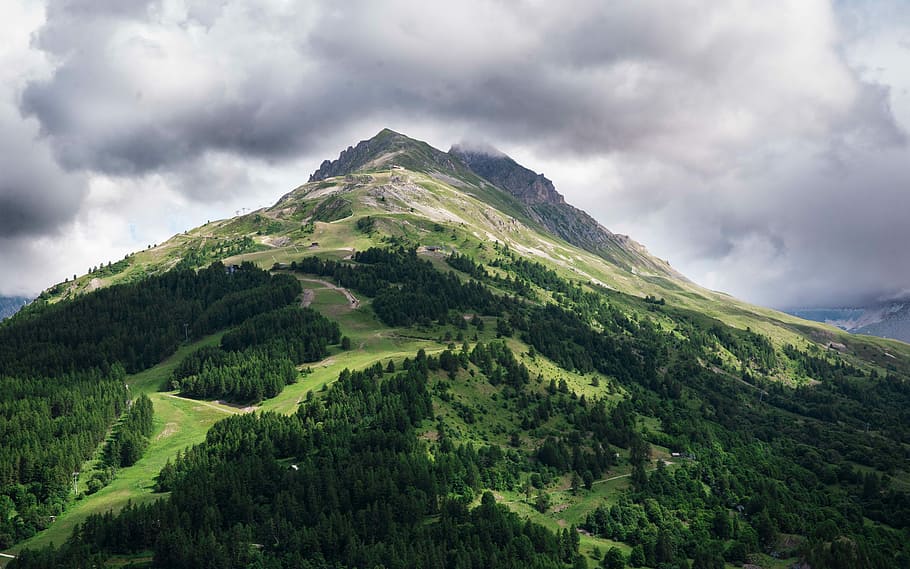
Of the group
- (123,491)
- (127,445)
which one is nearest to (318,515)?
(123,491)

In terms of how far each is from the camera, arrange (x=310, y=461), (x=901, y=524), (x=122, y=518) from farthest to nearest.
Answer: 1. (x=901, y=524)
2. (x=310, y=461)
3. (x=122, y=518)

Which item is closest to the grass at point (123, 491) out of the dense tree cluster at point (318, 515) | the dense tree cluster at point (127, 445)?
the dense tree cluster at point (127, 445)

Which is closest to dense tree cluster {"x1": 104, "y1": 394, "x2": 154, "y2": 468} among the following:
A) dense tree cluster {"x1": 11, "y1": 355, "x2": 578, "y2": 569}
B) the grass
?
the grass

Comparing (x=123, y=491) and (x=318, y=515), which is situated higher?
(x=318, y=515)

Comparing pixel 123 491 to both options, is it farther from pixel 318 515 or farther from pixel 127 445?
pixel 318 515

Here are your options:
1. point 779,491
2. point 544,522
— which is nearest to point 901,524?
point 779,491

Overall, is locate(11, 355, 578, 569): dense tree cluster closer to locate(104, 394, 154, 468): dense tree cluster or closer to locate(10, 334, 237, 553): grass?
locate(10, 334, 237, 553): grass

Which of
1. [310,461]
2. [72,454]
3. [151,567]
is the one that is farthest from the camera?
[72,454]

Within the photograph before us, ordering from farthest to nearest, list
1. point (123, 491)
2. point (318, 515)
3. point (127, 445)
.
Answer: point (127, 445)
point (123, 491)
point (318, 515)

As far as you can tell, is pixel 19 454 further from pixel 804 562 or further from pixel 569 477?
pixel 804 562

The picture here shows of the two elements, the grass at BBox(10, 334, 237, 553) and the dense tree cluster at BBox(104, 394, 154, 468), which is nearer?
the grass at BBox(10, 334, 237, 553)

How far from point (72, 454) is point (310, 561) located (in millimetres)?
92059

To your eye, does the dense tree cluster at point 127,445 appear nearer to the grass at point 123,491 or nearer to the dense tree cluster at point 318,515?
the grass at point 123,491

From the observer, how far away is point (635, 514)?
546 ft
